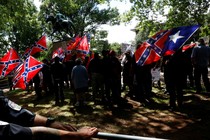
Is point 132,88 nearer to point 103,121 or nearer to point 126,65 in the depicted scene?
point 126,65

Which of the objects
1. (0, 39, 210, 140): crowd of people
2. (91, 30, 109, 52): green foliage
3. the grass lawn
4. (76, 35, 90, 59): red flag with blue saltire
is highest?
(91, 30, 109, 52): green foliage

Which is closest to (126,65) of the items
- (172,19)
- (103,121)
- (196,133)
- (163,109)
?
(163,109)

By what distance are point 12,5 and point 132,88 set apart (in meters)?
10.2

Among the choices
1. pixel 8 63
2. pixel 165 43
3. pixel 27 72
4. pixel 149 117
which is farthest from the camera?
pixel 8 63

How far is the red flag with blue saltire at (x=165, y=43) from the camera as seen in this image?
278 inches

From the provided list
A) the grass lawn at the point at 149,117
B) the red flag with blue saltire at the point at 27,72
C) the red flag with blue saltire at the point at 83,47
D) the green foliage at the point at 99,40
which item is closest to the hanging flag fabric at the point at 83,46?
the red flag with blue saltire at the point at 83,47

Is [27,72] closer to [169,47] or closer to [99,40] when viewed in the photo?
[169,47]

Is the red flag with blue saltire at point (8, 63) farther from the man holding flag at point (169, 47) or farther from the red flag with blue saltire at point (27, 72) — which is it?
the man holding flag at point (169, 47)

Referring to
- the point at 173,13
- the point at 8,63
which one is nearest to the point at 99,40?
the point at 173,13

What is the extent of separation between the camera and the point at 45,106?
38.6 feet

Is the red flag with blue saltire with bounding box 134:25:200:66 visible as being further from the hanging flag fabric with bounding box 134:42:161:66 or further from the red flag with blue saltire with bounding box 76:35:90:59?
the red flag with blue saltire with bounding box 76:35:90:59

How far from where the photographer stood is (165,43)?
7.50 metres

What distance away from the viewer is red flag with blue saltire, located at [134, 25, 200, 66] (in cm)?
705

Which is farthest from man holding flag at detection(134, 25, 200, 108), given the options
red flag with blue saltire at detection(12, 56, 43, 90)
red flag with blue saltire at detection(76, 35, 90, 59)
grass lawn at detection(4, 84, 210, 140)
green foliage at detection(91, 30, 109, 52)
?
green foliage at detection(91, 30, 109, 52)
